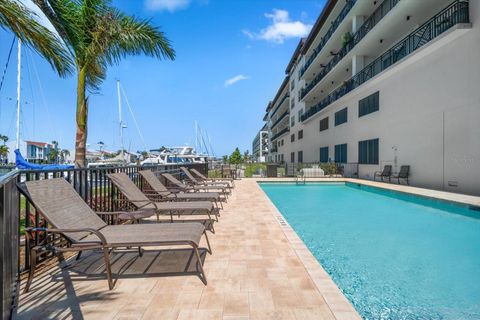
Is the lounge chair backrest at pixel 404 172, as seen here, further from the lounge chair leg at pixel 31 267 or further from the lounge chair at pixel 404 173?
the lounge chair leg at pixel 31 267

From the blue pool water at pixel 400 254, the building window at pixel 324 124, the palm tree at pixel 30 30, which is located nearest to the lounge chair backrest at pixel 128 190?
the palm tree at pixel 30 30

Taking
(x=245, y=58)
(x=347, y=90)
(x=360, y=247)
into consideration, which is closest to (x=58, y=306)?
(x=360, y=247)

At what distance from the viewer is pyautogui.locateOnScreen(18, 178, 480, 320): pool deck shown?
250 cm

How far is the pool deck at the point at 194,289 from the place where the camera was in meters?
2.50

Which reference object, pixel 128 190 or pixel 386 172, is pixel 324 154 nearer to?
pixel 386 172

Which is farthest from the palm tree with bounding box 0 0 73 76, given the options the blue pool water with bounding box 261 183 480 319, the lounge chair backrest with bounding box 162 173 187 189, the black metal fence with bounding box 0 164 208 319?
the blue pool water with bounding box 261 183 480 319

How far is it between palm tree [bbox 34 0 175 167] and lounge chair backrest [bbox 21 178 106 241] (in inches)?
166

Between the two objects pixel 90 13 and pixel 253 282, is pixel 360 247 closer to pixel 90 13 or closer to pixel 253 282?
pixel 253 282

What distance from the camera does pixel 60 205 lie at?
3.29 meters

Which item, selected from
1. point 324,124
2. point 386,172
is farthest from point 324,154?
point 386,172

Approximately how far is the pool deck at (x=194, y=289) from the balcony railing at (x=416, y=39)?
12.0m

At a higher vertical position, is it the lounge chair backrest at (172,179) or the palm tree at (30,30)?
the palm tree at (30,30)

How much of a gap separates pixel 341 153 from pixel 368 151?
452 centimetres

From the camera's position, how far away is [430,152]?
12.5m
